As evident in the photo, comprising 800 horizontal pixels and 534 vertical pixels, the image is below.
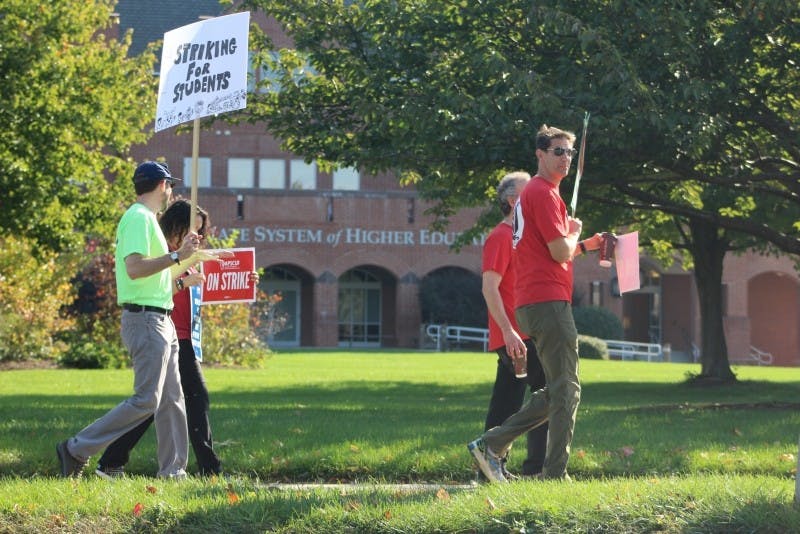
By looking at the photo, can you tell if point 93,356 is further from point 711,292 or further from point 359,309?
point 359,309

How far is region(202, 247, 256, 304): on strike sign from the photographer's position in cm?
833

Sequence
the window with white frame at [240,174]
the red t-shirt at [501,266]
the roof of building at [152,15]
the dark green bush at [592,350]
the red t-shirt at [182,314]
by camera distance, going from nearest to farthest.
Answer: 1. the red t-shirt at [501,266]
2. the red t-shirt at [182,314]
3. the dark green bush at [592,350]
4. the roof of building at [152,15]
5. the window with white frame at [240,174]

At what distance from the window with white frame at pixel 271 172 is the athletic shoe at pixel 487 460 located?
1542 inches

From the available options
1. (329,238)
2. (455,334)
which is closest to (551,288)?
(455,334)

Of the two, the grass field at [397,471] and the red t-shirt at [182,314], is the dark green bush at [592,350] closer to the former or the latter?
the grass field at [397,471]

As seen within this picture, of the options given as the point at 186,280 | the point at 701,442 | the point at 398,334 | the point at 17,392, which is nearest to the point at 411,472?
the point at 186,280

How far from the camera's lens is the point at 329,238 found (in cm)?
4575

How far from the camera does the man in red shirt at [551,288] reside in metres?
6.71

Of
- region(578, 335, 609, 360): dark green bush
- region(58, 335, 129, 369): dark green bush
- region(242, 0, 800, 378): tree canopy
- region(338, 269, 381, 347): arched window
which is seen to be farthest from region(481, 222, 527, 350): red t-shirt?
region(338, 269, 381, 347): arched window

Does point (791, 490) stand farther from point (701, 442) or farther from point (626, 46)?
point (626, 46)

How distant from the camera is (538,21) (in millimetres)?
14352

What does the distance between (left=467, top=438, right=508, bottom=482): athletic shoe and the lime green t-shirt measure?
1994 millimetres

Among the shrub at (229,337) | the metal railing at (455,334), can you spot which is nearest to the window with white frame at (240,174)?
the metal railing at (455,334)

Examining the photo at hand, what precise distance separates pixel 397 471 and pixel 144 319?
2447 mm
